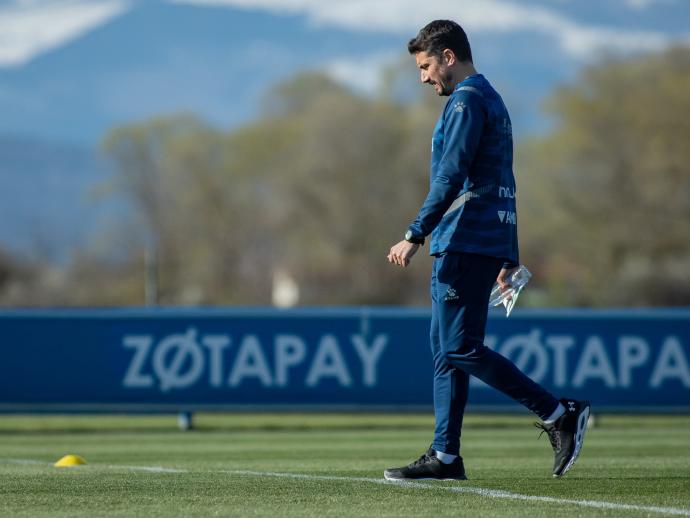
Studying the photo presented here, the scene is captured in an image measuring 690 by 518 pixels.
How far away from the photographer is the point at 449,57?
6.48 m

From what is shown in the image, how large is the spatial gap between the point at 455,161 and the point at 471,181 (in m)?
0.17

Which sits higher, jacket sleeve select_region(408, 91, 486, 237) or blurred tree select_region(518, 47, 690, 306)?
blurred tree select_region(518, 47, 690, 306)

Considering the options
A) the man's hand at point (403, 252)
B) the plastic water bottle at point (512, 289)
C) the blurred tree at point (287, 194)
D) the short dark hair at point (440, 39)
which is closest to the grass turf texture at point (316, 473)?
the plastic water bottle at point (512, 289)

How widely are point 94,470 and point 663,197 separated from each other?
48408mm

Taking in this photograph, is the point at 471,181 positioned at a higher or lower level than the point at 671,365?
higher

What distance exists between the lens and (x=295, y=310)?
1522 centimetres

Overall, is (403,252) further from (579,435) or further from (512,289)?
(579,435)

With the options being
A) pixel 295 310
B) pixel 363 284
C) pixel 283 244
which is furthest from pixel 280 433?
pixel 283 244

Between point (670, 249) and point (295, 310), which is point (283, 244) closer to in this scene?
point (670, 249)

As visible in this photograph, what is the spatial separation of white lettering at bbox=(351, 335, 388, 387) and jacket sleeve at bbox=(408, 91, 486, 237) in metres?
8.90

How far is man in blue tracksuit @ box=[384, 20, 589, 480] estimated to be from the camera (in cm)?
627

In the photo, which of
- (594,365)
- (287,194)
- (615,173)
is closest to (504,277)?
(594,365)

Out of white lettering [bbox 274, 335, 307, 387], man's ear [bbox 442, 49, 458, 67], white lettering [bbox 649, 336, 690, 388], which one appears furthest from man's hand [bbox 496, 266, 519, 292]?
white lettering [bbox 649, 336, 690, 388]

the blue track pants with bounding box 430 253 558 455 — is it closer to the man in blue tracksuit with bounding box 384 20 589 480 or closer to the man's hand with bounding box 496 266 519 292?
the man in blue tracksuit with bounding box 384 20 589 480
